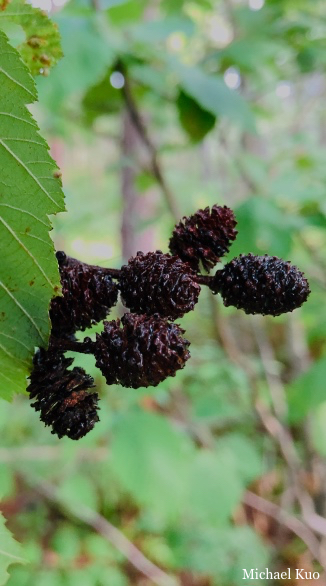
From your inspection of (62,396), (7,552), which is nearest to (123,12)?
(62,396)

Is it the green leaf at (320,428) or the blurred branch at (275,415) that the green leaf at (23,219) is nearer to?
the blurred branch at (275,415)

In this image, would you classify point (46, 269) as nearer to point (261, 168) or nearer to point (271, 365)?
point (261, 168)

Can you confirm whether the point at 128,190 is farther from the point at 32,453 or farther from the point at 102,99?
the point at 32,453

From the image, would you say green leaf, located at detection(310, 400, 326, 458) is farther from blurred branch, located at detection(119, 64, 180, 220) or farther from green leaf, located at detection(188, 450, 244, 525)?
blurred branch, located at detection(119, 64, 180, 220)

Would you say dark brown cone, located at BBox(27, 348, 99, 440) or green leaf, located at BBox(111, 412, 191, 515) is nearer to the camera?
dark brown cone, located at BBox(27, 348, 99, 440)

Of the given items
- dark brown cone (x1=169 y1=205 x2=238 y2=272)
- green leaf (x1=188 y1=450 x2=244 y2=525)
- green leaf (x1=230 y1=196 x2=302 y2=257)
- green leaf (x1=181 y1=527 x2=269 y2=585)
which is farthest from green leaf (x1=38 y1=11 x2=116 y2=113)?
green leaf (x1=181 y1=527 x2=269 y2=585)
